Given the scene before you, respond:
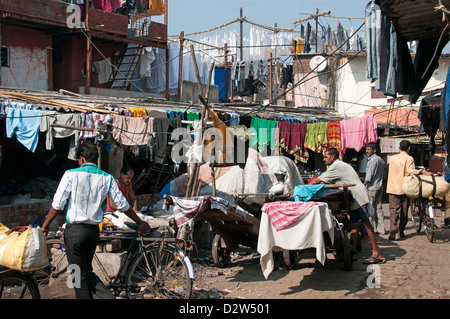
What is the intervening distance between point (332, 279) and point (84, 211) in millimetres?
4085

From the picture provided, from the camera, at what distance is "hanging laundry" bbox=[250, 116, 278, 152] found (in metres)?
14.3

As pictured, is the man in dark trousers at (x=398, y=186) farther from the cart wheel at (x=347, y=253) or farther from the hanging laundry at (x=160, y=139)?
the hanging laundry at (x=160, y=139)

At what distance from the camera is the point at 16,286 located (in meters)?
4.91

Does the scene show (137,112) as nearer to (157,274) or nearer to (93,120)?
(93,120)

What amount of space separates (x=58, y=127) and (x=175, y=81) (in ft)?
42.6

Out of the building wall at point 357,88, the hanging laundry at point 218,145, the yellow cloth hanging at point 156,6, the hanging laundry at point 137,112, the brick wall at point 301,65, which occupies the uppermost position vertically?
the yellow cloth hanging at point 156,6

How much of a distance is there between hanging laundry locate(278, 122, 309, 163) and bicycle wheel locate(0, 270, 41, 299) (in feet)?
35.7

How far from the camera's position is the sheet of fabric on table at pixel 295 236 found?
6293 mm

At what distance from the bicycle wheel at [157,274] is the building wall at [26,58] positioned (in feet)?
44.8

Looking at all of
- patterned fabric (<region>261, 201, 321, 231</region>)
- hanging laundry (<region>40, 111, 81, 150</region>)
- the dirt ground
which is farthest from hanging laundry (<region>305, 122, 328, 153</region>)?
patterned fabric (<region>261, 201, 321, 231</region>)

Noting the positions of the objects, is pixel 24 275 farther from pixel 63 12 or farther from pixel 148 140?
pixel 63 12

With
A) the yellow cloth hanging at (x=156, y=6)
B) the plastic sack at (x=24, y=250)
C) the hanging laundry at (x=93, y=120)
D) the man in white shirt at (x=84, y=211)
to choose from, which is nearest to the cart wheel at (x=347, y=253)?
the man in white shirt at (x=84, y=211)

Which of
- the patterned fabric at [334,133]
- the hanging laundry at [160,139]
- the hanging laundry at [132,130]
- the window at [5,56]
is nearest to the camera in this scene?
the hanging laundry at [132,130]
